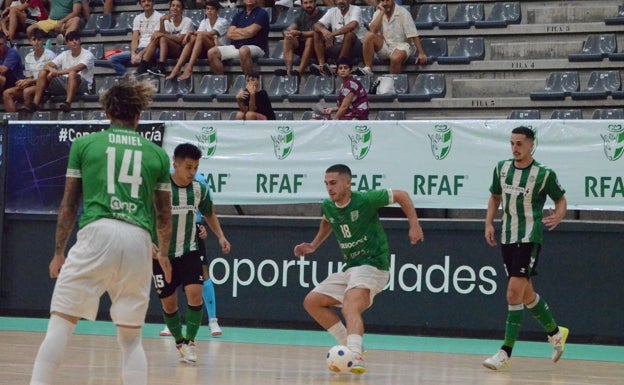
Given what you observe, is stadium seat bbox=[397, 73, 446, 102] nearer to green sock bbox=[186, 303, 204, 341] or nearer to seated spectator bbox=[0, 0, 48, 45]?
green sock bbox=[186, 303, 204, 341]

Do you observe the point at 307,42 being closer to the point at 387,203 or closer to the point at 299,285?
the point at 299,285

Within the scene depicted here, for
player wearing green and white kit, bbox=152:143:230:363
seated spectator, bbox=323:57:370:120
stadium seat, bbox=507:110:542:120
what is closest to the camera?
player wearing green and white kit, bbox=152:143:230:363

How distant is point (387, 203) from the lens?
980 cm

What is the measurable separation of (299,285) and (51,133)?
3.91m

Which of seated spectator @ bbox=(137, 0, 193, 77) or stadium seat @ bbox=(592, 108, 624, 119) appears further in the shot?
seated spectator @ bbox=(137, 0, 193, 77)

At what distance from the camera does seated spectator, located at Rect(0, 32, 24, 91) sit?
18.7m

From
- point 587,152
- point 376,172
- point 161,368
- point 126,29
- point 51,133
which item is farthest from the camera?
point 126,29

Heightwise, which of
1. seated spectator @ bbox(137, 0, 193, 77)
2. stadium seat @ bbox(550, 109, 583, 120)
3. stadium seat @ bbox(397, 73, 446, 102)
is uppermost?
seated spectator @ bbox(137, 0, 193, 77)

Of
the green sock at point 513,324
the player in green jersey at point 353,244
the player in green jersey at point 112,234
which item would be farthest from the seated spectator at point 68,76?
the player in green jersey at point 112,234

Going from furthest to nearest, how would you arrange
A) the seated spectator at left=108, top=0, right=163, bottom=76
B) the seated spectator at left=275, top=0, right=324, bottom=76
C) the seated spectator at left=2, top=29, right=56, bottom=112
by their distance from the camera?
the seated spectator at left=108, top=0, right=163, bottom=76
the seated spectator at left=2, top=29, right=56, bottom=112
the seated spectator at left=275, top=0, right=324, bottom=76

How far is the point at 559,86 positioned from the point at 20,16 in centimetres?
1005

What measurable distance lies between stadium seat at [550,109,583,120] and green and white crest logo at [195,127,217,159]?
4497 mm

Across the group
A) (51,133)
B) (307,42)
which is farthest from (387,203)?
(307,42)

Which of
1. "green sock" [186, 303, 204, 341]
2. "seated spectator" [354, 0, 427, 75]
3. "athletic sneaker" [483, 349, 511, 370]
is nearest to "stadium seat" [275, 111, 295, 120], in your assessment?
"seated spectator" [354, 0, 427, 75]
